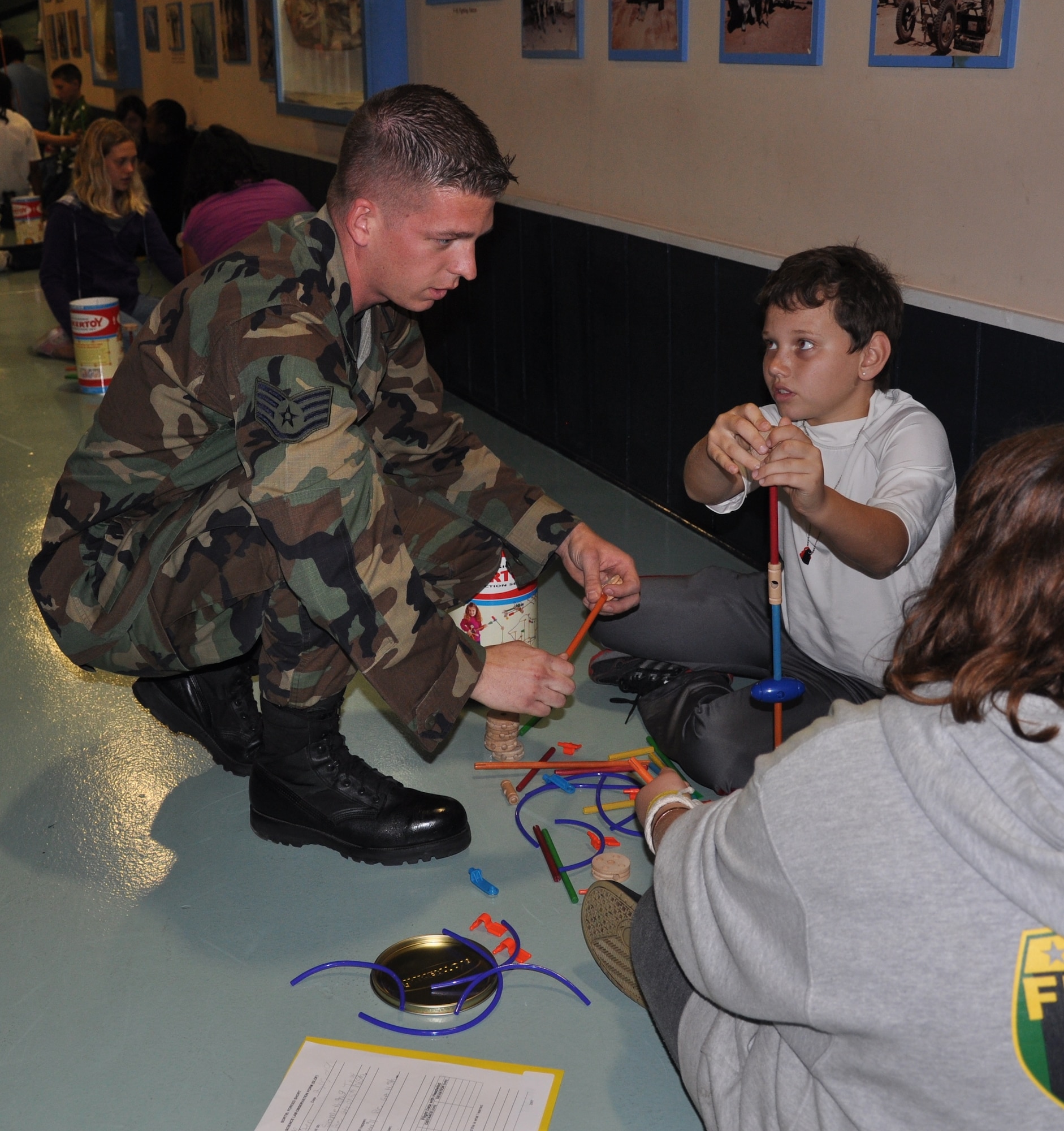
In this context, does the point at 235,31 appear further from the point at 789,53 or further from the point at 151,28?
the point at 789,53

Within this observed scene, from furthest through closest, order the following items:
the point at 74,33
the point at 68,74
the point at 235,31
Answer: the point at 74,33
the point at 68,74
the point at 235,31

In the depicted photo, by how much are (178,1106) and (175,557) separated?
850 millimetres

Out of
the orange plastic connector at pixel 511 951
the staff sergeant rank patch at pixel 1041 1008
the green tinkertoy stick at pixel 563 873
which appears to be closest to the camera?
the staff sergeant rank patch at pixel 1041 1008

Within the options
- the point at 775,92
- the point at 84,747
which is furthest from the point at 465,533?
the point at 775,92

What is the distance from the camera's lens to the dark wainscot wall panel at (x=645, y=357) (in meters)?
2.35

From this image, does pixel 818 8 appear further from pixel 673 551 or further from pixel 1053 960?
pixel 1053 960

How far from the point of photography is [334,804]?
200 centimetres

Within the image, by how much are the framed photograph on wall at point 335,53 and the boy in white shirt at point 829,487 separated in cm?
284

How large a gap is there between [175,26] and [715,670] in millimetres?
7345

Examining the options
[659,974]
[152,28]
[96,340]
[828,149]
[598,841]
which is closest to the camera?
[659,974]

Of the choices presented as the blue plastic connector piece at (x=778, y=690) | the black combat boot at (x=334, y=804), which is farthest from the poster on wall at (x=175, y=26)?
the blue plastic connector piece at (x=778, y=690)

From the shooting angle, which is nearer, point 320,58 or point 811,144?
point 811,144

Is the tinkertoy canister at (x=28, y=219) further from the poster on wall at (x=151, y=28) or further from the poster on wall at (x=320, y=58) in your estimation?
the poster on wall at (x=320, y=58)

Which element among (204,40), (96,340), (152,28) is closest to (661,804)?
(96,340)
